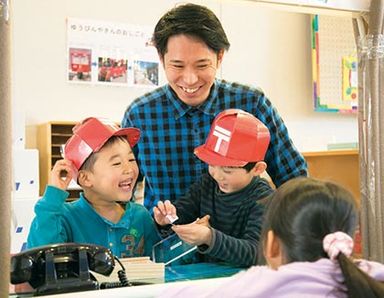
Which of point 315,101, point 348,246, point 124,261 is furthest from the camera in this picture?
point 315,101

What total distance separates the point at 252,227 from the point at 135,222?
1.00 feet

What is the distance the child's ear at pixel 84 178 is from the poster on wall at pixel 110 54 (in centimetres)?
270

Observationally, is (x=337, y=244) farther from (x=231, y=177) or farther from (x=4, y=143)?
(x=231, y=177)

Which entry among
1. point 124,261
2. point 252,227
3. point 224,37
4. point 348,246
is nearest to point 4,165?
point 124,261

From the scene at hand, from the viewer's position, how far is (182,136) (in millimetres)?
1646

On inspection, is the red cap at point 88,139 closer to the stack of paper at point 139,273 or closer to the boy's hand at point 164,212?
the boy's hand at point 164,212

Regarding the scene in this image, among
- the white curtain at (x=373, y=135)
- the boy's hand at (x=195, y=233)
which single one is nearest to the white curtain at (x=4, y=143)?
the boy's hand at (x=195, y=233)

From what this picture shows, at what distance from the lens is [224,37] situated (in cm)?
154

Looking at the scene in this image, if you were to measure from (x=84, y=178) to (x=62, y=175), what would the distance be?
96 mm

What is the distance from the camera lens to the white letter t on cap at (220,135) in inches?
55.8

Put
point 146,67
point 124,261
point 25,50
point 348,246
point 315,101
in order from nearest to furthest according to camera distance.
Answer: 1. point 348,246
2. point 124,261
3. point 25,50
4. point 146,67
5. point 315,101

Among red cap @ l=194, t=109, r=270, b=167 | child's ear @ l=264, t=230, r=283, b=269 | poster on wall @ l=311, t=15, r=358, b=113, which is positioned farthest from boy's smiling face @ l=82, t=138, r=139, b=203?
poster on wall @ l=311, t=15, r=358, b=113

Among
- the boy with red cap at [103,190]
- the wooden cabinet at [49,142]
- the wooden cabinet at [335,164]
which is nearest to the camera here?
the boy with red cap at [103,190]

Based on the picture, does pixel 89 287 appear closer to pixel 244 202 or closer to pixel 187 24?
pixel 244 202
